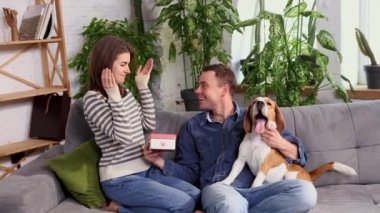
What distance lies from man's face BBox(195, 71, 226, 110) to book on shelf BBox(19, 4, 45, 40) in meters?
1.37

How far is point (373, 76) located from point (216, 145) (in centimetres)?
140

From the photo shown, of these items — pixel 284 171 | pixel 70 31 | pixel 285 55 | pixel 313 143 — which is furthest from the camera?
pixel 70 31

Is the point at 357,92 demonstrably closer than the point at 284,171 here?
No

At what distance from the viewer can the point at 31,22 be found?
290 cm

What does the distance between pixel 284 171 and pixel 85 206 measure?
87 cm

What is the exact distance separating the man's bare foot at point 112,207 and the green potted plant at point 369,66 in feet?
6.03

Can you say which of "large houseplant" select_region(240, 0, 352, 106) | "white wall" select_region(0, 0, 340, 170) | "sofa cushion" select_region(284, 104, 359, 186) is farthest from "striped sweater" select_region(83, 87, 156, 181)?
"white wall" select_region(0, 0, 340, 170)

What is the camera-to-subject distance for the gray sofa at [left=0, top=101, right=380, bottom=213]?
1.93m

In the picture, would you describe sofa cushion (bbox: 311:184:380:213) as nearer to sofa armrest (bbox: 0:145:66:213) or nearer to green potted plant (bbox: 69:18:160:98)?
sofa armrest (bbox: 0:145:66:213)

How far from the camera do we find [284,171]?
1921 mm

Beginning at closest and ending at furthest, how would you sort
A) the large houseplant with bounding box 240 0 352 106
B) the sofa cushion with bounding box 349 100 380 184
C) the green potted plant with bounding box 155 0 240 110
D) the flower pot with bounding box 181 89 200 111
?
the sofa cushion with bounding box 349 100 380 184
the large houseplant with bounding box 240 0 352 106
the green potted plant with bounding box 155 0 240 110
the flower pot with bounding box 181 89 200 111

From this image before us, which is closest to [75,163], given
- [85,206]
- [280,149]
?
[85,206]

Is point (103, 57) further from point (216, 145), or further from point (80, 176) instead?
point (216, 145)

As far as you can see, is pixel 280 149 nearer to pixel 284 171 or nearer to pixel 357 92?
pixel 284 171
